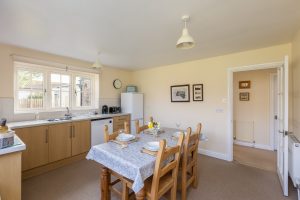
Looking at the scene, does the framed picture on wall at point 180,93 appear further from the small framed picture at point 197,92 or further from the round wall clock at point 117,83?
the round wall clock at point 117,83

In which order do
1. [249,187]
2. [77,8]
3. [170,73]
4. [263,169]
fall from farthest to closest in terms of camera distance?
[170,73] < [263,169] < [249,187] < [77,8]

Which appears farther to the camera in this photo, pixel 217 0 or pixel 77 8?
pixel 77 8

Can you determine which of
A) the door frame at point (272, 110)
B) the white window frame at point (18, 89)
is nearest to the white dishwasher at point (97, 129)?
the white window frame at point (18, 89)

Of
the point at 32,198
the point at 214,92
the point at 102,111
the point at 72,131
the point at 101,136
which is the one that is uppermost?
the point at 214,92

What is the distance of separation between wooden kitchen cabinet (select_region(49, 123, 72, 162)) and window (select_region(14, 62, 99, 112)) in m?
0.70

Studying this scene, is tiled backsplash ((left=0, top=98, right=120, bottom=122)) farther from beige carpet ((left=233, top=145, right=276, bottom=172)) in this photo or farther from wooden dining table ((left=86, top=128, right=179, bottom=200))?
beige carpet ((left=233, top=145, right=276, bottom=172))

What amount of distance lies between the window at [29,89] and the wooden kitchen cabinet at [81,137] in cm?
92

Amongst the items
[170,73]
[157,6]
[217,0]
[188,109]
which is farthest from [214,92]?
[157,6]

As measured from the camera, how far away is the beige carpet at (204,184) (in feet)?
6.76

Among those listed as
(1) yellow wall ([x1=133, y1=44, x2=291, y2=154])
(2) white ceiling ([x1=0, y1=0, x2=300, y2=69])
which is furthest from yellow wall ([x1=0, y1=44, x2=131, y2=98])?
(1) yellow wall ([x1=133, y1=44, x2=291, y2=154])

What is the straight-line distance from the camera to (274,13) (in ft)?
5.67

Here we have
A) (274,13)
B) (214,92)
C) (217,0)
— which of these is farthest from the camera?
(214,92)

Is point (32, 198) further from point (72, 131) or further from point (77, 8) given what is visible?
point (77, 8)

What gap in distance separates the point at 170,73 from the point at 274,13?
2.63m
